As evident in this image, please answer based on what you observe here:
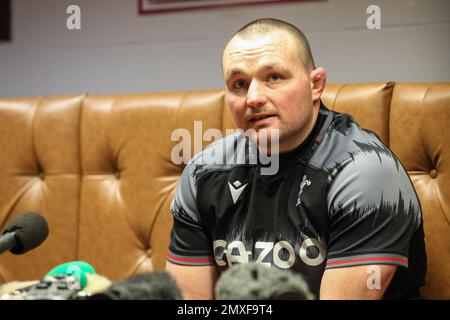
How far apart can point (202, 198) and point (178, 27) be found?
805 millimetres

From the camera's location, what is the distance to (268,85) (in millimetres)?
1340

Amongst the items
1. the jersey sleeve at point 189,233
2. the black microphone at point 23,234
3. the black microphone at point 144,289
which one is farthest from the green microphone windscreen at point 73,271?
the jersey sleeve at point 189,233

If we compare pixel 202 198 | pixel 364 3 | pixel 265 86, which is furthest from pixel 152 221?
pixel 364 3

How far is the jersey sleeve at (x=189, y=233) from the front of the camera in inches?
57.0

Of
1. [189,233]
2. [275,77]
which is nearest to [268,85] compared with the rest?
[275,77]

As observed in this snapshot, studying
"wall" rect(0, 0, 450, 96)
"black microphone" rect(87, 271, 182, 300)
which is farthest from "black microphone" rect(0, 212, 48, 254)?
"wall" rect(0, 0, 450, 96)

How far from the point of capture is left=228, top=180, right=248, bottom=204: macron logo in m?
1.42

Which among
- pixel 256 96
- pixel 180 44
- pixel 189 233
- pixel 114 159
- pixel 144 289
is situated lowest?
pixel 189 233

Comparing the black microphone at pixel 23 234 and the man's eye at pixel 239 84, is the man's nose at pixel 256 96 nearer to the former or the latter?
the man's eye at pixel 239 84

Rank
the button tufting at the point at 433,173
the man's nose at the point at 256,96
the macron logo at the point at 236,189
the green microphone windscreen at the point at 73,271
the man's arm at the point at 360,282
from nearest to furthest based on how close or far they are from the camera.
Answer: the green microphone windscreen at the point at 73,271 < the man's arm at the point at 360,282 < the man's nose at the point at 256,96 < the macron logo at the point at 236,189 < the button tufting at the point at 433,173

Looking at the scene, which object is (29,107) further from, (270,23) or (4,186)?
(270,23)

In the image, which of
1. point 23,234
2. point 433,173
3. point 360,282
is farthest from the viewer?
point 433,173

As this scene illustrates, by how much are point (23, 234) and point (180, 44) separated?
4.27 feet

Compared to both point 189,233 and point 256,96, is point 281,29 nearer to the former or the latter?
point 256,96
